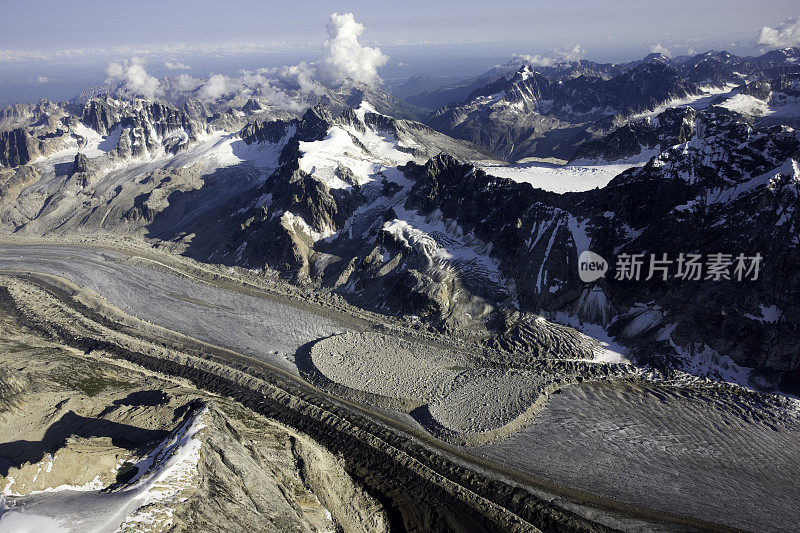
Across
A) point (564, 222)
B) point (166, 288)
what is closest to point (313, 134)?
point (166, 288)

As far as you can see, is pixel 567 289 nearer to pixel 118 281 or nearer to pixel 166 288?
pixel 166 288

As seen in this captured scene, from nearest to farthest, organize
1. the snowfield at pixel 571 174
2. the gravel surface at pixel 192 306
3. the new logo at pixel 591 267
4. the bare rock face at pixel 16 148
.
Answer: the new logo at pixel 591 267 < the gravel surface at pixel 192 306 < the snowfield at pixel 571 174 < the bare rock face at pixel 16 148

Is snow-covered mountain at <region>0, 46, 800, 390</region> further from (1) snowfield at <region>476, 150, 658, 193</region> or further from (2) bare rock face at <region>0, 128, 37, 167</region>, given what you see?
(2) bare rock face at <region>0, 128, 37, 167</region>

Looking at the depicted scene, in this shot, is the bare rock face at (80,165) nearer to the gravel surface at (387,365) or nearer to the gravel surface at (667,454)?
the gravel surface at (387,365)

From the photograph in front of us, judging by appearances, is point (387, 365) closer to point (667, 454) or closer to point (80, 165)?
point (667, 454)

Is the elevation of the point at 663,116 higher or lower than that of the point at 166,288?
higher

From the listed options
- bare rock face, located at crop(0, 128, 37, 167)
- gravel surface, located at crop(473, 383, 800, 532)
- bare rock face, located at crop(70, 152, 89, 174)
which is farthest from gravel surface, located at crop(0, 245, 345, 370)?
bare rock face, located at crop(0, 128, 37, 167)

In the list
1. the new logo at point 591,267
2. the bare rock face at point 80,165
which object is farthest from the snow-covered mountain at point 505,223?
the new logo at point 591,267

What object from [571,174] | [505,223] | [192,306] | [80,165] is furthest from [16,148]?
[571,174]

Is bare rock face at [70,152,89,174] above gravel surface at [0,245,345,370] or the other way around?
above
